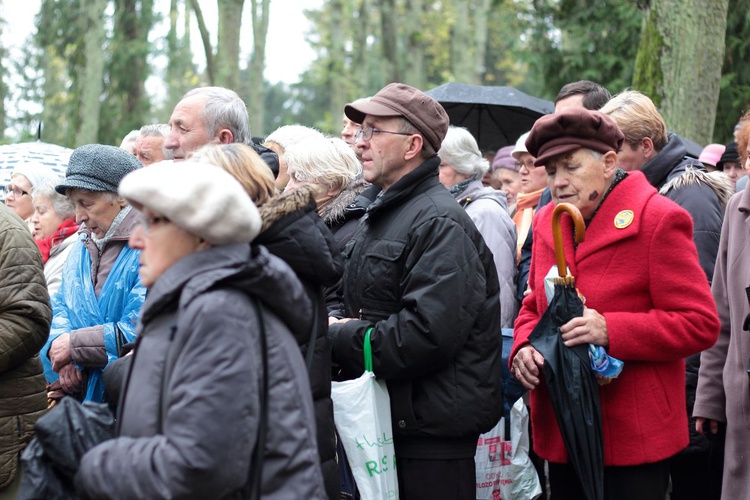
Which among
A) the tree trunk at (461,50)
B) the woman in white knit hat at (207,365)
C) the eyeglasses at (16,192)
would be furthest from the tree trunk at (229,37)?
the woman in white knit hat at (207,365)

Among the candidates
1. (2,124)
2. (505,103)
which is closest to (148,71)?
(2,124)

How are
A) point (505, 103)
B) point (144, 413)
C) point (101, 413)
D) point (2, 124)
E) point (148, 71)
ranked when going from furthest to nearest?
point (2, 124) → point (148, 71) → point (505, 103) → point (101, 413) → point (144, 413)

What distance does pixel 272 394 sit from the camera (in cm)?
266

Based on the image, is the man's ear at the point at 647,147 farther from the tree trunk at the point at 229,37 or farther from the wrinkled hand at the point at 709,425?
the tree trunk at the point at 229,37

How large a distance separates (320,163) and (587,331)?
6.05ft

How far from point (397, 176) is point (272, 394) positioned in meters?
1.91

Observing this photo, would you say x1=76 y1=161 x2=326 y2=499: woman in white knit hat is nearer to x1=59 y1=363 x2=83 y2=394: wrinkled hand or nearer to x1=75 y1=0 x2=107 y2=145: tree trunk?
x1=59 y1=363 x2=83 y2=394: wrinkled hand

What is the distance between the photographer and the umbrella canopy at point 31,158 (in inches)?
279

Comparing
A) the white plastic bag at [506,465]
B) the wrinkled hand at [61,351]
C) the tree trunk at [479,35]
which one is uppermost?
→ the tree trunk at [479,35]

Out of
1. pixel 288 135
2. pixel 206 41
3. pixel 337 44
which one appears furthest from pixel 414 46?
pixel 288 135

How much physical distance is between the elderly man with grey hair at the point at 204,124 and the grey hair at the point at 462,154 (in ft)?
4.95

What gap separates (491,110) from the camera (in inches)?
344

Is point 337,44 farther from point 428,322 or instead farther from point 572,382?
point 572,382

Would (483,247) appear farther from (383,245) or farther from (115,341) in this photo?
(115,341)
